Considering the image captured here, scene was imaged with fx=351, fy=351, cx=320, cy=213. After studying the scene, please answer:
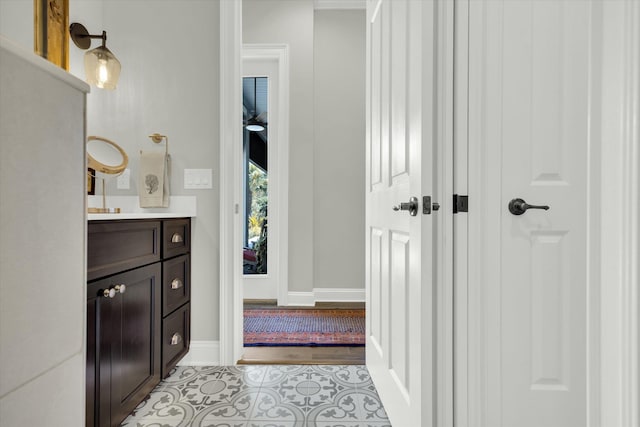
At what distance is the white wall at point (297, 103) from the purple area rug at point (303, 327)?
345 mm

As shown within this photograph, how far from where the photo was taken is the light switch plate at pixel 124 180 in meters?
2.01

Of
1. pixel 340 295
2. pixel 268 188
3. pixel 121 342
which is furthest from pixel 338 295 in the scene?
pixel 121 342

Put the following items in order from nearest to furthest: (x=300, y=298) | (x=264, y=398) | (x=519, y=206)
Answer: (x=519, y=206) → (x=264, y=398) → (x=300, y=298)

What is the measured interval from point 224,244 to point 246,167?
152 centimetres

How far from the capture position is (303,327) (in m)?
2.65

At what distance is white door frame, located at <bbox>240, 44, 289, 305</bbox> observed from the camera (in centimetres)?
319

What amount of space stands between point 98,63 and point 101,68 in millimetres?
26

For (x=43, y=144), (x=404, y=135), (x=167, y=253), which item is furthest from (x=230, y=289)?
(x=43, y=144)

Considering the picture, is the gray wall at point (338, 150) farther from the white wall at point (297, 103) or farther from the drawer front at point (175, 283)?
the drawer front at point (175, 283)

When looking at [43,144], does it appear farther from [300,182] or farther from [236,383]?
[300,182]

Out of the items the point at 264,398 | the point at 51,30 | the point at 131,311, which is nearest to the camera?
the point at 51,30

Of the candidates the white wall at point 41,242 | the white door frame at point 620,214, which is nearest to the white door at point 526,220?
the white door frame at point 620,214

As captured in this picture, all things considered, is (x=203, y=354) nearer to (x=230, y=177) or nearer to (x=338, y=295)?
(x=230, y=177)

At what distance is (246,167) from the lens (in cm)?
336
